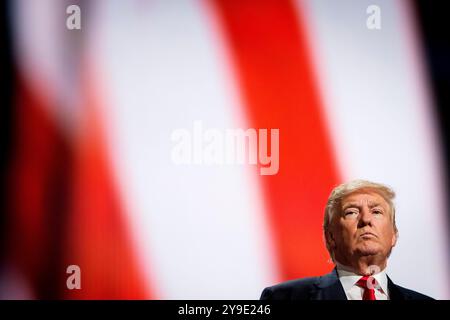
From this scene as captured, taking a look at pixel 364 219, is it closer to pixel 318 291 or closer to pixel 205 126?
pixel 318 291

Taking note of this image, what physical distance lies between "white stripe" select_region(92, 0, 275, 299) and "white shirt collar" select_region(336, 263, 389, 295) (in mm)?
331

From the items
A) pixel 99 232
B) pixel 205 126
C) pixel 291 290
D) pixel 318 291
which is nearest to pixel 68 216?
pixel 99 232

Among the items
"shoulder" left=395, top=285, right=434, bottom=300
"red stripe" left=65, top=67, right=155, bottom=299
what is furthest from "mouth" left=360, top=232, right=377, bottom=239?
"red stripe" left=65, top=67, right=155, bottom=299

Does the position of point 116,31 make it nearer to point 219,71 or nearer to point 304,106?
point 219,71

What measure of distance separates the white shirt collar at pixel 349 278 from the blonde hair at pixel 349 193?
0.24ft

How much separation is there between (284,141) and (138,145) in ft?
2.30

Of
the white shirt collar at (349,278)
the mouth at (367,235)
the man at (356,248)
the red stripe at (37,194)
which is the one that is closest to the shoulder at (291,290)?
the man at (356,248)

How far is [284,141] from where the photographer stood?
8.59 ft

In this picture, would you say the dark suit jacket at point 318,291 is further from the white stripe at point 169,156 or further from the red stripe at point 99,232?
the red stripe at point 99,232

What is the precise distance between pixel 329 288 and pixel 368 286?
7.1 inches

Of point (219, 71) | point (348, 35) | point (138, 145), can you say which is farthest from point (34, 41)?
point (348, 35)

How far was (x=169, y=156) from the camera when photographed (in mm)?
2613

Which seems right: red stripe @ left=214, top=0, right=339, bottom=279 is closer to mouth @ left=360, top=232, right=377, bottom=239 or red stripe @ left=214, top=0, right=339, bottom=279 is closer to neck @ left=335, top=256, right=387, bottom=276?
neck @ left=335, top=256, right=387, bottom=276

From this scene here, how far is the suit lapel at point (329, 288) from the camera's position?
2572 millimetres
